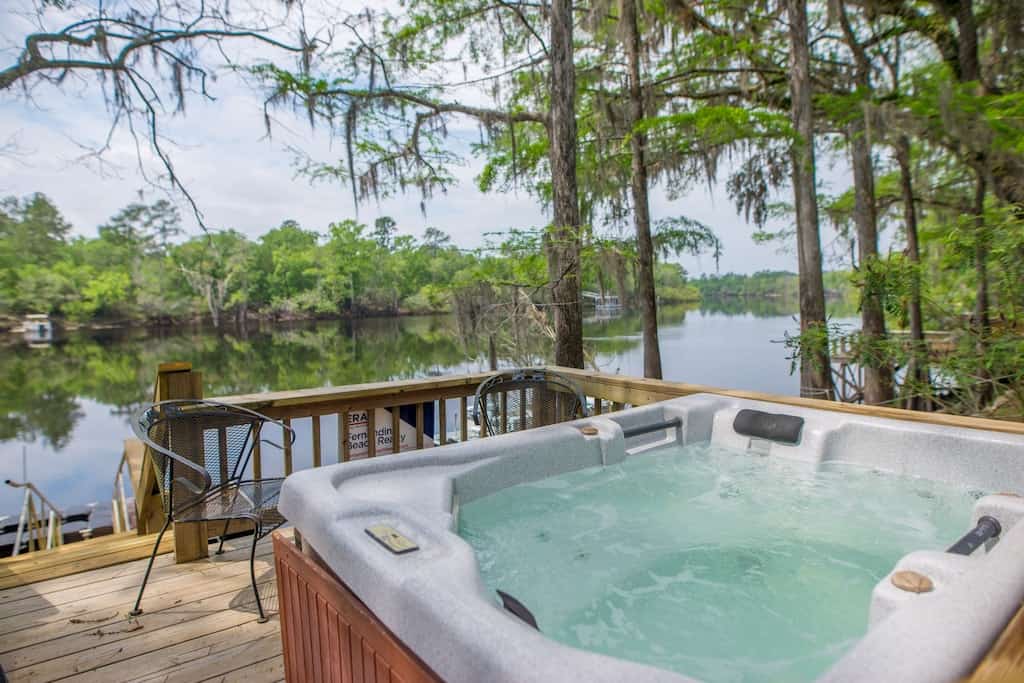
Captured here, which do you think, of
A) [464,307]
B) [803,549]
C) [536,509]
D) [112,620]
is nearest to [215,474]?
[112,620]

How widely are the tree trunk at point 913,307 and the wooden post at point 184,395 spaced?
431 cm

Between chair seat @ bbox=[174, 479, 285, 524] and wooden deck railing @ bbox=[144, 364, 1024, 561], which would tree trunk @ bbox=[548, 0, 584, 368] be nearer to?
wooden deck railing @ bbox=[144, 364, 1024, 561]

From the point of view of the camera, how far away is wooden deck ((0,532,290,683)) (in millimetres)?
1652

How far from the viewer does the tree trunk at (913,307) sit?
414 centimetres

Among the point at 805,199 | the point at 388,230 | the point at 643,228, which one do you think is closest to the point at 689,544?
the point at 805,199

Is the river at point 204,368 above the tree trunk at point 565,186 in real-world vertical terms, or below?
below

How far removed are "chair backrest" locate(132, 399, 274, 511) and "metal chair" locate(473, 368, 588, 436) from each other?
102 cm

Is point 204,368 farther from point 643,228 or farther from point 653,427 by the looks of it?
point 653,427

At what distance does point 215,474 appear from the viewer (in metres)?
2.30

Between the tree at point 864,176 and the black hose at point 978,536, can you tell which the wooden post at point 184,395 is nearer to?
the black hose at point 978,536

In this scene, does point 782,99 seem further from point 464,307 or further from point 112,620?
point 112,620

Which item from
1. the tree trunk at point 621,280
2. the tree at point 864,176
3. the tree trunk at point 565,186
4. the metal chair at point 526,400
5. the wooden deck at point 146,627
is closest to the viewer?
the wooden deck at point 146,627

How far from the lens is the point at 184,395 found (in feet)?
7.67

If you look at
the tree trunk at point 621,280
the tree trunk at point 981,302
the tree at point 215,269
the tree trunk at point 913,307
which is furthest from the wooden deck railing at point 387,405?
the tree at point 215,269
